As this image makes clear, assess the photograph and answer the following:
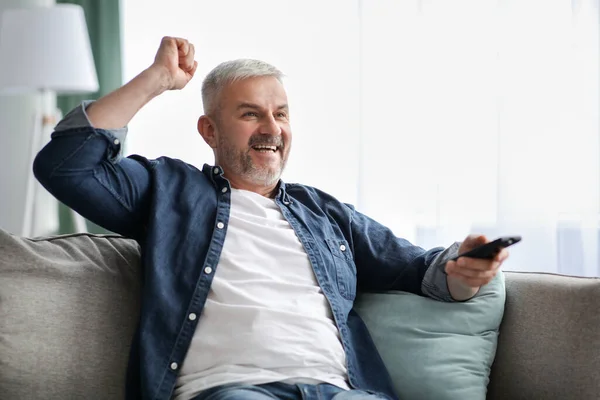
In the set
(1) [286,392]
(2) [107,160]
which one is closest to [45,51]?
(2) [107,160]

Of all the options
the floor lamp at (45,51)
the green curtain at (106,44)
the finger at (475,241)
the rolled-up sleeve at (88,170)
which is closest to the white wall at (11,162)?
the green curtain at (106,44)

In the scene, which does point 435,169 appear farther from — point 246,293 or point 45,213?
point 45,213

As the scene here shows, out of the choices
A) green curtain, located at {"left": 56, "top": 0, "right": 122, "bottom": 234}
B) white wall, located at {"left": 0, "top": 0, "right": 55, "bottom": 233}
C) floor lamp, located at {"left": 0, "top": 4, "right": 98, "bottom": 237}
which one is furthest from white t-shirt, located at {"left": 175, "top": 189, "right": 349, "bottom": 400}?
white wall, located at {"left": 0, "top": 0, "right": 55, "bottom": 233}

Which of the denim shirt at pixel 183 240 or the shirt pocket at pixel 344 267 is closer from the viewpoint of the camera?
the denim shirt at pixel 183 240

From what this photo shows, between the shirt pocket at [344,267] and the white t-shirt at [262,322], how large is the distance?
8cm

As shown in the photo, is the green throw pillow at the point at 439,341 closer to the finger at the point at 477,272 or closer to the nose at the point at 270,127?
the finger at the point at 477,272

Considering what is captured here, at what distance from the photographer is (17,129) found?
3.78m

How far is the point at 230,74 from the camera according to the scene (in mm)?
1818

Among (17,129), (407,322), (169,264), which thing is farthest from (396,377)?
(17,129)

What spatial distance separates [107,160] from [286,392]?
1.91 ft

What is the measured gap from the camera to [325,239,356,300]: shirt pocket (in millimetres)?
1669

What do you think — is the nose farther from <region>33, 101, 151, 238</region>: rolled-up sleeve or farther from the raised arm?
<region>33, 101, 151, 238</region>: rolled-up sleeve

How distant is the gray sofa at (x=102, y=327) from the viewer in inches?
56.7

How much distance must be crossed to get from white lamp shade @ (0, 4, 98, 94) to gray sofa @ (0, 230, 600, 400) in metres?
1.58
